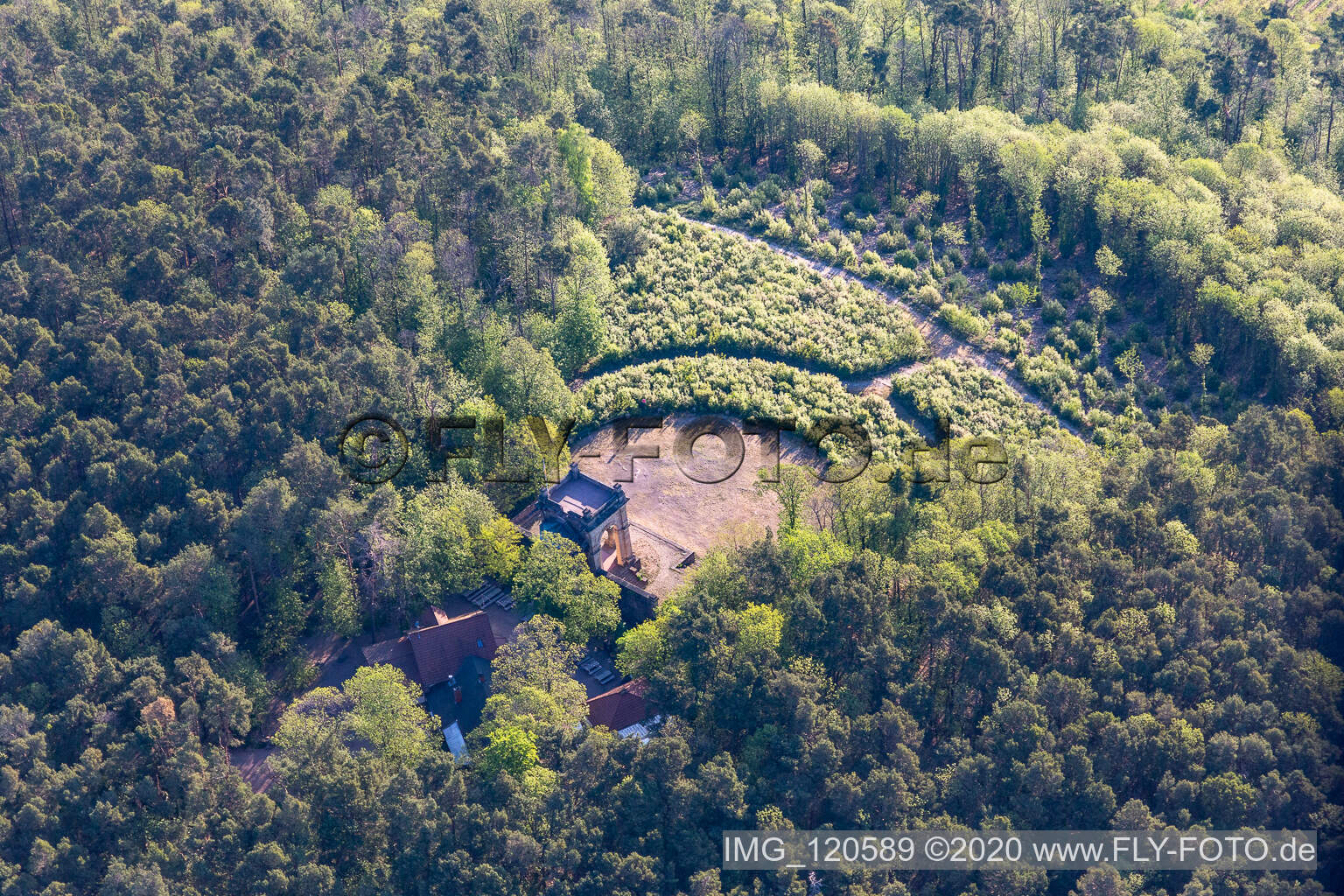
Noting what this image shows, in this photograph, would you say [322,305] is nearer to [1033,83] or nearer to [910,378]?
[910,378]

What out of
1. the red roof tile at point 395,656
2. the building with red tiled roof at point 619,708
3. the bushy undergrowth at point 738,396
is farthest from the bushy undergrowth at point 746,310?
the building with red tiled roof at point 619,708

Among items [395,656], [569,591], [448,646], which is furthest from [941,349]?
[395,656]

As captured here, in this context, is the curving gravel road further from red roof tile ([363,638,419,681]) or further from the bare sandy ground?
red roof tile ([363,638,419,681])

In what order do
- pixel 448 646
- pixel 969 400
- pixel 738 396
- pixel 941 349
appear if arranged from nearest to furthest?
pixel 448 646
pixel 738 396
pixel 969 400
pixel 941 349

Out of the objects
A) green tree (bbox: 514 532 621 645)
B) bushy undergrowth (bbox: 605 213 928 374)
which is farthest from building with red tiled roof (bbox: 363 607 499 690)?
bushy undergrowth (bbox: 605 213 928 374)

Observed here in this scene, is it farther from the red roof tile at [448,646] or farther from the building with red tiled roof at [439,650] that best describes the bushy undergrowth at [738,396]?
the building with red tiled roof at [439,650]

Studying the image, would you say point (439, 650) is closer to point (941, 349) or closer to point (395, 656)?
point (395, 656)
